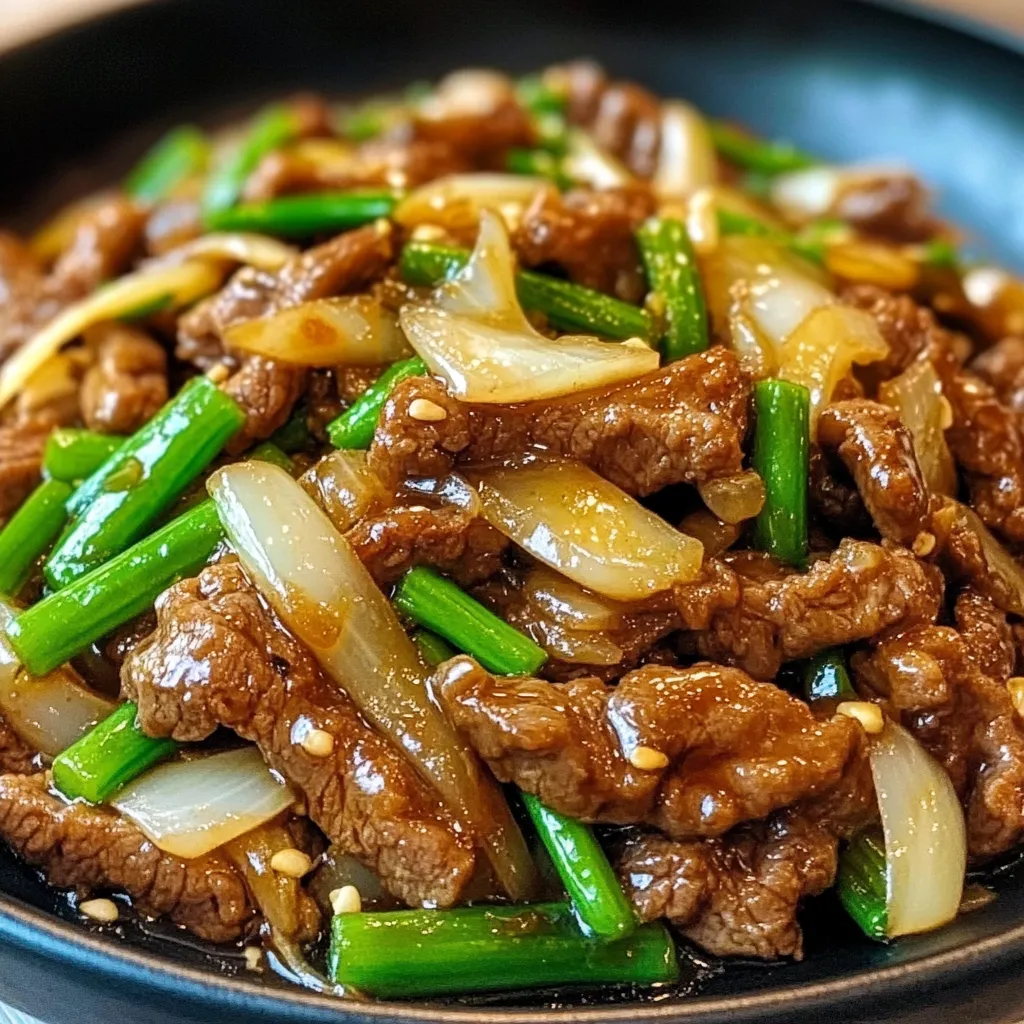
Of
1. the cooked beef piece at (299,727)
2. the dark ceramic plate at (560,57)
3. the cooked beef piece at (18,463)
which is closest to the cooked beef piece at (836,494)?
the cooked beef piece at (299,727)

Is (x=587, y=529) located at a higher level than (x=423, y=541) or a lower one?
higher

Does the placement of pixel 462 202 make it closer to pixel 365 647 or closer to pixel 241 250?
pixel 241 250

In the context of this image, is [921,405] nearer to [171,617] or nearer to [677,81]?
[171,617]

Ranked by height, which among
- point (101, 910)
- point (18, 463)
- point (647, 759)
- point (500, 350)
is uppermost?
point (500, 350)

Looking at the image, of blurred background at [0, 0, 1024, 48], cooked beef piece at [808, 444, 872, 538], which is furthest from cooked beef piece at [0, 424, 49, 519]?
blurred background at [0, 0, 1024, 48]

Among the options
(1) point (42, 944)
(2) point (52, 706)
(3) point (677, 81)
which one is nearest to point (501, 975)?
(1) point (42, 944)

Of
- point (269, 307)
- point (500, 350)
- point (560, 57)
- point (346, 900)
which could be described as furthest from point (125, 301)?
point (560, 57)
